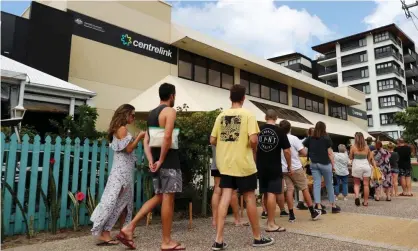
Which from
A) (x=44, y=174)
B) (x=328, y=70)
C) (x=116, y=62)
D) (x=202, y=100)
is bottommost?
(x=44, y=174)

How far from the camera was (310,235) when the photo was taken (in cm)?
420

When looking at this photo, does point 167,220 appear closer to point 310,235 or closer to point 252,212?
point 252,212

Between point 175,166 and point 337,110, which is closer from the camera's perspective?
point 175,166

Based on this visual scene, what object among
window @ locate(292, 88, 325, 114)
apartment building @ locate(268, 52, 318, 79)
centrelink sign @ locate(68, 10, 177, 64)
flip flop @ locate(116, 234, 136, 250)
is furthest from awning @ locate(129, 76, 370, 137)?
apartment building @ locate(268, 52, 318, 79)

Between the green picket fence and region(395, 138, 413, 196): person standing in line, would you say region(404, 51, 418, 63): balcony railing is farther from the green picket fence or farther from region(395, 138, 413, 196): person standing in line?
the green picket fence

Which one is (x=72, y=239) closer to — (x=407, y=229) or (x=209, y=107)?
(x=407, y=229)

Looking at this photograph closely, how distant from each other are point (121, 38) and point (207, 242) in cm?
965

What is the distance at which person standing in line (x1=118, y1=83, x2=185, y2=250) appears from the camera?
353 centimetres

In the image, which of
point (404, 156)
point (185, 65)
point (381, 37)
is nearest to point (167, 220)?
point (404, 156)

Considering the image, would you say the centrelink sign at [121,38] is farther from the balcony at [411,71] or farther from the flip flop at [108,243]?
the balcony at [411,71]

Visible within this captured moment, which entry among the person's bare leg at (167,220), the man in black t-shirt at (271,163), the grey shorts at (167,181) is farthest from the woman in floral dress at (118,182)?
the man in black t-shirt at (271,163)

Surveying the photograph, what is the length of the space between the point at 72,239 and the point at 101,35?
8652 millimetres

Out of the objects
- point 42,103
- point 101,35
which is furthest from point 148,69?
point 42,103

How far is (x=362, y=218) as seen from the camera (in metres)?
5.52
